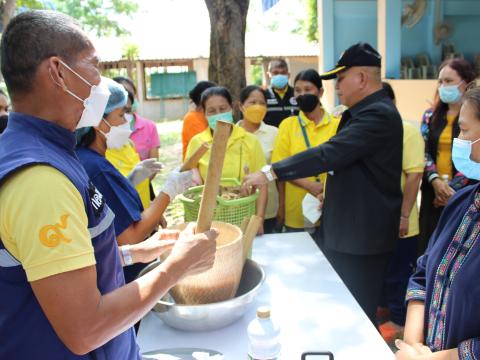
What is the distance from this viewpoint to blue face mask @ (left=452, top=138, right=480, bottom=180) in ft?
4.90

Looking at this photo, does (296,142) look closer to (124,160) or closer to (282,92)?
(124,160)

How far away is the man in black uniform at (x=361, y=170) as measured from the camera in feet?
7.67

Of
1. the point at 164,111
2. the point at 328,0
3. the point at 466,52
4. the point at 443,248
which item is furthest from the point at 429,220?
the point at 164,111

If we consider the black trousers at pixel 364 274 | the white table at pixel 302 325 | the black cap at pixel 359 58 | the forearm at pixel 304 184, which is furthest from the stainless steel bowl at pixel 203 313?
the forearm at pixel 304 184

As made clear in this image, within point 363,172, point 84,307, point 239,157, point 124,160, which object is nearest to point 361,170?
point 363,172

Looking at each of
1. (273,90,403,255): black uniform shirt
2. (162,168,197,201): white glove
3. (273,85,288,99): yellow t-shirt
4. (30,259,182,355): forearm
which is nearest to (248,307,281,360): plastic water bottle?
(30,259,182,355): forearm

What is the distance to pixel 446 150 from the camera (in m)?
3.20

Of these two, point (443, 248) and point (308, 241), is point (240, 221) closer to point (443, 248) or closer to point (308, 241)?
point (308, 241)

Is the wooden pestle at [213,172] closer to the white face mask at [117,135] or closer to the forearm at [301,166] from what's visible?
the white face mask at [117,135]

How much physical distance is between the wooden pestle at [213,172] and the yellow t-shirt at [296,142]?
198 cm

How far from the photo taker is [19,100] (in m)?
1.01

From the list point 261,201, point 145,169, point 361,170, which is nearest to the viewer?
point 361,170

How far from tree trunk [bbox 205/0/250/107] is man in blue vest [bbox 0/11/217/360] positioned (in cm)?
394

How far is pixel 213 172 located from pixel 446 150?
237cm
